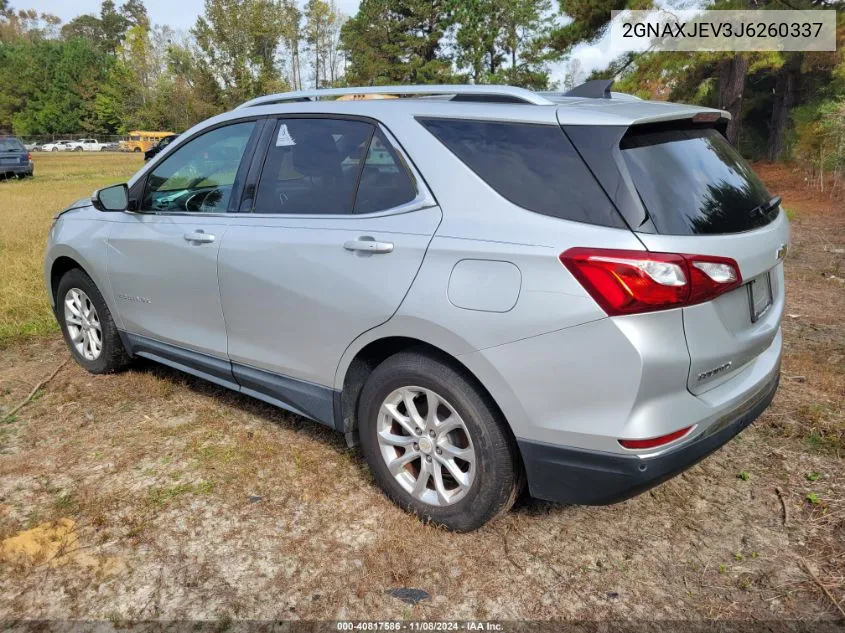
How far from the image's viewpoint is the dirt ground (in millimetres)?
2514

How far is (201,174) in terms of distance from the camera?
394 centimetres

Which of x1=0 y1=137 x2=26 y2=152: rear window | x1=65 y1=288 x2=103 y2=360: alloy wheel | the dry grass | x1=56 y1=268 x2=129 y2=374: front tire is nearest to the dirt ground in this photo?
x1=56 y1=268 x2=129 y2=374: front tire

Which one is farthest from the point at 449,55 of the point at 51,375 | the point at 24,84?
the point at 24,84

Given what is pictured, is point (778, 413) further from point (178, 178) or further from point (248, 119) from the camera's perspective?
point (178, 178)

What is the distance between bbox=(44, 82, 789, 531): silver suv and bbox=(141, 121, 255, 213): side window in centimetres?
3

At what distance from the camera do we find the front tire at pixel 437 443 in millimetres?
2646

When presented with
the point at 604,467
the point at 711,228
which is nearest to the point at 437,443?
the point at 604,467

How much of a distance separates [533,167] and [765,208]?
111cm

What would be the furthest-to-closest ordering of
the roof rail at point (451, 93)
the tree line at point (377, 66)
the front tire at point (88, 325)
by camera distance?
the tree line at point (377, 66)
the front tire at point (88, 325)
the roof rail at point (451, 93)

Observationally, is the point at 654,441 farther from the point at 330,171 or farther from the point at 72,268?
the point at 72,268

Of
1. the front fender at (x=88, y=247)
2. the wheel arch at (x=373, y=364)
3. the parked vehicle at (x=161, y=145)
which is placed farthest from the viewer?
the parked vehicle at (x=161, y=145)

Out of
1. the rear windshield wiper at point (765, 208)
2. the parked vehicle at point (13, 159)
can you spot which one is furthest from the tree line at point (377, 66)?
the parked vehicle at point (13, 159)

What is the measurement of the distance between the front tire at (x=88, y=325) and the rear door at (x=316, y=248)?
4.64 feet

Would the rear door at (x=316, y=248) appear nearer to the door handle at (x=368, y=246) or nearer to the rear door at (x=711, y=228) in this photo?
the door handle at (x=368, y=246)
